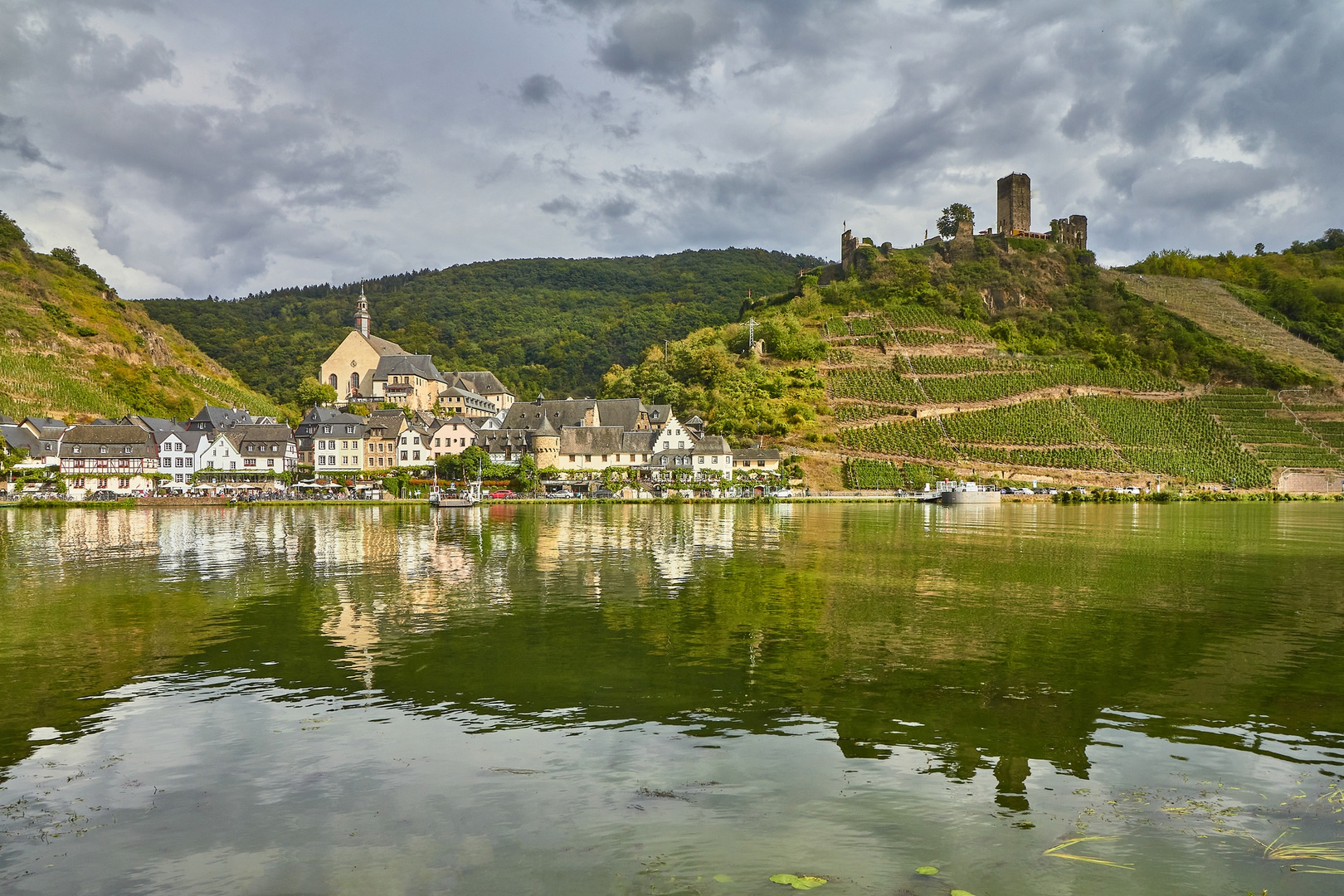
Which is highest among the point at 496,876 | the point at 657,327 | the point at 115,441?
the point at 657,327

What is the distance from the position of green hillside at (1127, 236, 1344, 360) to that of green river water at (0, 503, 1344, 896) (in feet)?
480

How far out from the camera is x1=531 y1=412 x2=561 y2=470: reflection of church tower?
9600 centimetres

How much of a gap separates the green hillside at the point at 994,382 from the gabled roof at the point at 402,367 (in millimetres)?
26197

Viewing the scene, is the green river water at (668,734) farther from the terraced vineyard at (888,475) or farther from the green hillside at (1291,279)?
the green hillside at (1291,279)

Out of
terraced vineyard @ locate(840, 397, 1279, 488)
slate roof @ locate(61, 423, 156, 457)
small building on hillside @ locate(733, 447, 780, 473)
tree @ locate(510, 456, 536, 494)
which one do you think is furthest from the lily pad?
slate roof @ locate(61, 423, 156, 457)

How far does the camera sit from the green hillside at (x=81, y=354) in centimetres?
10731

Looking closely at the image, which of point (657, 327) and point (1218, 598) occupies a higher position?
point (657, 327)

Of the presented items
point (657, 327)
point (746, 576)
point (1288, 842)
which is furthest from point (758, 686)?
point (657, 327)

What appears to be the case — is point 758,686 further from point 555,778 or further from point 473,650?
point 473,650

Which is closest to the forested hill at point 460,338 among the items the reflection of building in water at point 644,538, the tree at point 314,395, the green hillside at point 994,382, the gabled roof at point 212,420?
the tree at point 314,395

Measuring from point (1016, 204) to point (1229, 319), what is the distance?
40.9 m

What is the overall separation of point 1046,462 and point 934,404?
49.2 feet

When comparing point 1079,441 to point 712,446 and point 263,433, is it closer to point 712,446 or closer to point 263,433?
point 712,446

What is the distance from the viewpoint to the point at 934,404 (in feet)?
347
